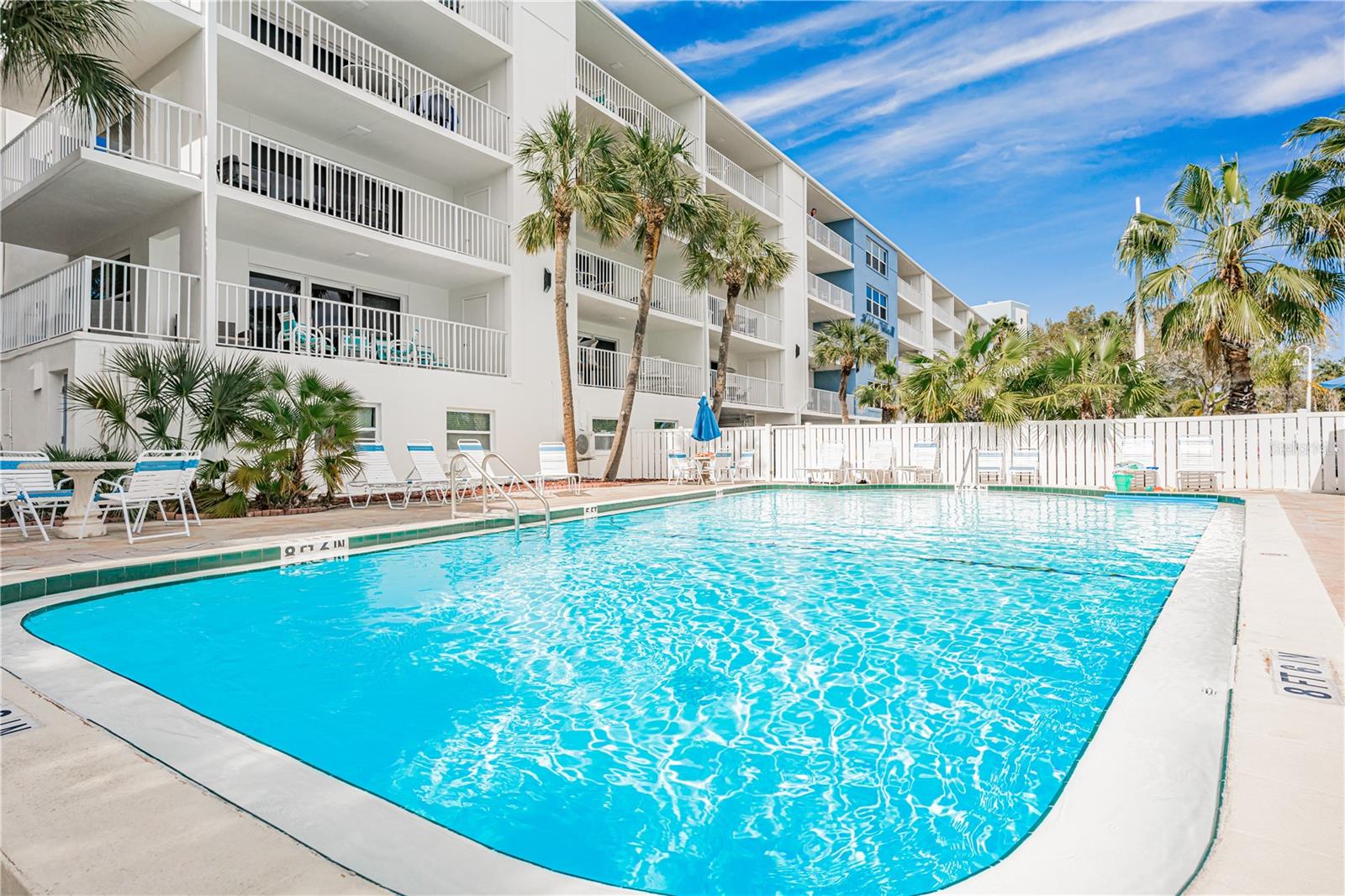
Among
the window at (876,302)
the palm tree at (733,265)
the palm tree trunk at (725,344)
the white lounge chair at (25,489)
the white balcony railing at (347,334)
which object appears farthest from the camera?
the window at (876,302)

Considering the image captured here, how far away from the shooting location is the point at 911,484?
15203 millimetres

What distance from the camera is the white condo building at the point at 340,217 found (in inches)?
400

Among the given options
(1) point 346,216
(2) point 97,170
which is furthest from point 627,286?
(2) point 97,170

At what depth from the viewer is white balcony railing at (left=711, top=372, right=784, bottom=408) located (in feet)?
75.8

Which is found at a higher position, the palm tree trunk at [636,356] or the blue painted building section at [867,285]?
the blue painted building section at [867,285]

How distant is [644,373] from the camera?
65.3 ft

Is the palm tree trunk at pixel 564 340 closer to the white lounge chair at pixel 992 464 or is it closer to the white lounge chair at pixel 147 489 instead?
the white lounge chair at pixel 147 489

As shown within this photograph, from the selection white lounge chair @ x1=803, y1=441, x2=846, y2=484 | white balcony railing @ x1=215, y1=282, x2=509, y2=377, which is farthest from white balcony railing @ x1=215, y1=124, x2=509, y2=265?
white lounge chair @ x1=803, y1=441, x2=846, y2=484

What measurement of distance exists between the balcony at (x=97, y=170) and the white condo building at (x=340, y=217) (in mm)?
53

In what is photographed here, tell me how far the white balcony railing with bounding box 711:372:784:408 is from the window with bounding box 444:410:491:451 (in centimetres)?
942

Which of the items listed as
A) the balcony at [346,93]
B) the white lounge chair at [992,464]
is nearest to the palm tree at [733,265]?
the balcony at [346,93]

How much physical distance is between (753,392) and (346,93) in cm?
1578

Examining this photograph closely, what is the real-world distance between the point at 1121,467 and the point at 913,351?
89.2 ft

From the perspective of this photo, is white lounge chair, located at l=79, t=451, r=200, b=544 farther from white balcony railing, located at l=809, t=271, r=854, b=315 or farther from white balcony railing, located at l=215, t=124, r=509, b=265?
white balcony railing, located at l=809, t=271, r=854, b=315
